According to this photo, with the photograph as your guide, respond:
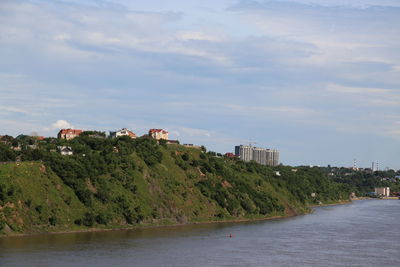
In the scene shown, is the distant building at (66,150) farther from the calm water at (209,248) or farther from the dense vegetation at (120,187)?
the calm water at (209,248)

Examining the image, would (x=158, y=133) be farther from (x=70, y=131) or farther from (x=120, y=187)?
(x=120, y=187)

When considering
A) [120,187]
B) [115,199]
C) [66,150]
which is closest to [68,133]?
[66,150]

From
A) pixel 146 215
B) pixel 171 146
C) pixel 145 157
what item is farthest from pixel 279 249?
pixel 171 146

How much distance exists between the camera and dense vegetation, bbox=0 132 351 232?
3457 inches

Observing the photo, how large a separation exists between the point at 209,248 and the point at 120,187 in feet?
88.0

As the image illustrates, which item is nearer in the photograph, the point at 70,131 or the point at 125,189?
the point at 125,189

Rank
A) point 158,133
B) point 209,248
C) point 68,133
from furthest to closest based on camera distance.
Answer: point 158,133, point 68,133, point 209,248

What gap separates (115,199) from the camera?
100 meters

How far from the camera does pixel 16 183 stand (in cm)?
8769

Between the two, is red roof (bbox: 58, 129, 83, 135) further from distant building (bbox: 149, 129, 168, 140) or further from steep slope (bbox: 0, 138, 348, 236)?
steep slope (bbox: 0, 138, 348, 236)

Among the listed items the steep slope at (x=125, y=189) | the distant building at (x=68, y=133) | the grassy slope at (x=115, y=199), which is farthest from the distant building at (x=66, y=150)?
the distant building at (x=68, y=133)

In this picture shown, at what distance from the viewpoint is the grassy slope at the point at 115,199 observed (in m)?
85.5

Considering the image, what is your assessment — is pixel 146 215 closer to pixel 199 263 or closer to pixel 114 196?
pixel 114 196

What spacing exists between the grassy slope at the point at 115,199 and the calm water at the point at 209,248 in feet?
11.7
